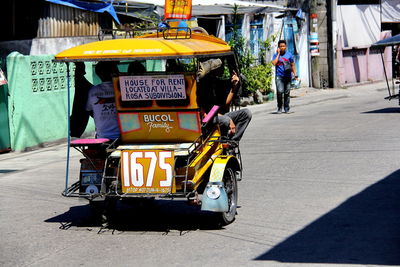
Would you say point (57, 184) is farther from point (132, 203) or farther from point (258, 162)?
point (258, 162)

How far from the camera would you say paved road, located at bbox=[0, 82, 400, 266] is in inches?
281

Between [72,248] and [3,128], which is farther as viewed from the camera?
[3,128]

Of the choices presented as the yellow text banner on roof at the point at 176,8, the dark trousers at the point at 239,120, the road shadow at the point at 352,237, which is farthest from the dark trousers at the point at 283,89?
the dark trousers at the point at 239,120

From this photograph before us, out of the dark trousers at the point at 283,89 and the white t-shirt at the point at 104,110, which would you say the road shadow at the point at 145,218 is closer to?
the white t-shirt at the point at 104,110

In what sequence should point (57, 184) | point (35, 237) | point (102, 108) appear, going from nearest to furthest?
point (35, 237)
point (102, 108)
point (57, 184)

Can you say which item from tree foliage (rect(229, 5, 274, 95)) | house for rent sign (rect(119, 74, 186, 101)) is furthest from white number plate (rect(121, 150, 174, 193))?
tree foliage (rect(229, 5, 274, 95))

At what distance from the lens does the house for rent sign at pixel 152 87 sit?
8.45 metres

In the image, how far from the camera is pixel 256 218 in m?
8.70

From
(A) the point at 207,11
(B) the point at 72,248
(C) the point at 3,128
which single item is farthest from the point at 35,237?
(A) the point at 207,11

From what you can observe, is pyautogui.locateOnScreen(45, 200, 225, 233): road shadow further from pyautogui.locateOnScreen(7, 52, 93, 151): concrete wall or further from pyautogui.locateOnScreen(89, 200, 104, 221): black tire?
pyautogui.locateOnScreen(7, 52, 93, 151): concrete wall

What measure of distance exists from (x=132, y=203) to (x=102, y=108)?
129cm

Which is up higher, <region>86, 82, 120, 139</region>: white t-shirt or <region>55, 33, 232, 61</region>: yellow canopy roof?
<region>55, 33, 232, 61</region>: yellow canopy roof

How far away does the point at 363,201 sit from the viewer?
9.32 meters

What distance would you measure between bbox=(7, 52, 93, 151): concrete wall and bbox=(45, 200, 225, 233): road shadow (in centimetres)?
567
